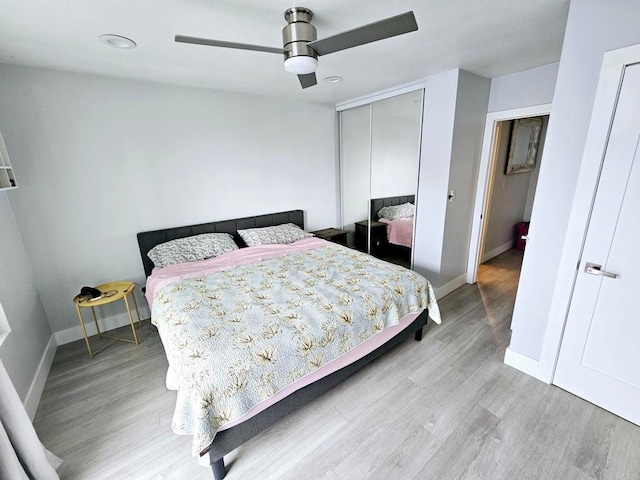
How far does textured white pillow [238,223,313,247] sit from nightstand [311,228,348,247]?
0.39m

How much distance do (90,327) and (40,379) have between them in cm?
68

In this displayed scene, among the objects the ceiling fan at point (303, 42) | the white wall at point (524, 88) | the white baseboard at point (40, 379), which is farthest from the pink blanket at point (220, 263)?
the white wall at point (524, 88)

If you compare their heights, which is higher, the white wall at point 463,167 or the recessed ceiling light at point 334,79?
the recessed ceiling light at point 334,79

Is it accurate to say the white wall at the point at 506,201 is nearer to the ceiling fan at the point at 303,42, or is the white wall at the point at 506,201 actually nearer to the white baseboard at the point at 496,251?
the white baseboard at the point at 496,251

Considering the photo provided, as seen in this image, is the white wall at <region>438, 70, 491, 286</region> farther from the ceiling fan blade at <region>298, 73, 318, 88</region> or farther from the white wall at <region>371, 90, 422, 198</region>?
the ceiling fan blade at <region>298, 73, 318, 88</region>

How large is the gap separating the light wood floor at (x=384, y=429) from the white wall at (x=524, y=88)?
7.95 ft

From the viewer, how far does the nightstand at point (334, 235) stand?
12.6 feet

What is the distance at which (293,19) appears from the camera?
4.89 ft

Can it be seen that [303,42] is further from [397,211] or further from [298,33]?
[397,211]

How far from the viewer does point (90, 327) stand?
269 centimetres

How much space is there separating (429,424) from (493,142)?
2.90 m

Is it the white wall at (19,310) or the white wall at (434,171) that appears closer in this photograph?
the white wall at (19,310)

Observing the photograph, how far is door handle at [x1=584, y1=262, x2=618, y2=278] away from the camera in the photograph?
1.60m

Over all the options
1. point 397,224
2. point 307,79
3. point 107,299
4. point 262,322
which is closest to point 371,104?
point 397,224
